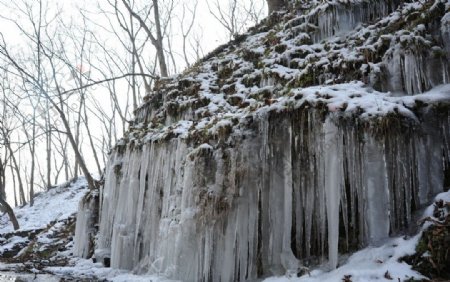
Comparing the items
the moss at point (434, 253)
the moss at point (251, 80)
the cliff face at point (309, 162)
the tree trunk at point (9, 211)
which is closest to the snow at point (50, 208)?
the tree trunk at point (9, 211)

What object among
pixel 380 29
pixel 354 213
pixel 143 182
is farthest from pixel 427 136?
pixel 143 182

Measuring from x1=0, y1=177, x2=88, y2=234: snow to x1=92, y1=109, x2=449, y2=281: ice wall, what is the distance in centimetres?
1129

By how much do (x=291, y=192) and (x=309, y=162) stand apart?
1.39ft

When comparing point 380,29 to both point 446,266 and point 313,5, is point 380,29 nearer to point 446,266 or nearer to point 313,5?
point 313,5

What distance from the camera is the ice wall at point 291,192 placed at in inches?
148

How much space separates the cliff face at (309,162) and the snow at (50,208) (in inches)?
420

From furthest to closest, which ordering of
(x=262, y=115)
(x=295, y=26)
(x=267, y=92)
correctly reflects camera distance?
(x=295, y=26) → (x=267, y=92) → (x=262, y=115)

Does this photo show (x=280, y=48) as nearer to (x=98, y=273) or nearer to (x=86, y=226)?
(x=98, y=273)

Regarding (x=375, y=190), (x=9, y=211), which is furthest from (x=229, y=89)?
(x=9, y=211)

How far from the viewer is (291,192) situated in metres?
4.31

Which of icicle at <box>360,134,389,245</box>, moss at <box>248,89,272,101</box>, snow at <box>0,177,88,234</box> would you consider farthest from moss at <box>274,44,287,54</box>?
snow at <box>0,177,88,234</box>

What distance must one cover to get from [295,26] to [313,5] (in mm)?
839

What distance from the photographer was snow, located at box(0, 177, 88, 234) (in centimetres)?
1617

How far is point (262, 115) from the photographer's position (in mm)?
4738
